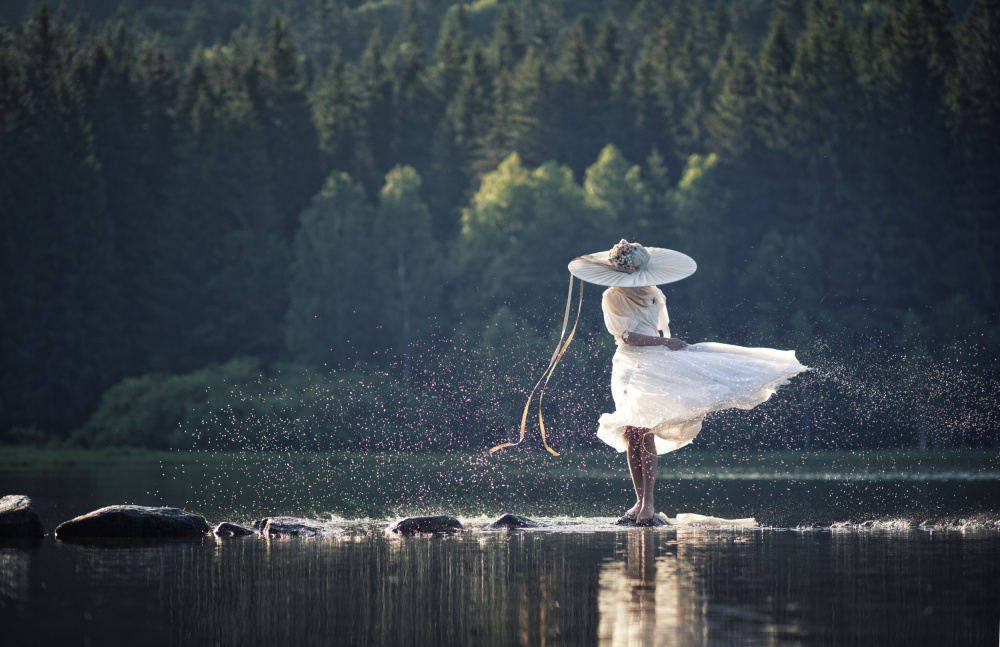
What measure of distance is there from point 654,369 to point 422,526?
280 centimetres

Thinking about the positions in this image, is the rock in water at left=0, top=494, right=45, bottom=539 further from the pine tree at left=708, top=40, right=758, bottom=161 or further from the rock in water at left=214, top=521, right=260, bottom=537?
the pine tree at left=708, top=40, right=758, bottom=161

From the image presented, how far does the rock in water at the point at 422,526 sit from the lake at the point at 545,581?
0.24 metres

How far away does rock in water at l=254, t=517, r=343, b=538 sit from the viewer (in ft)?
39.9

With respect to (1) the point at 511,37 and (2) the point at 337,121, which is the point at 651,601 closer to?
(2) the point at 337,121

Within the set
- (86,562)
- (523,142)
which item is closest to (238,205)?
(523,142)

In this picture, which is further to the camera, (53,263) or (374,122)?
(374,122)

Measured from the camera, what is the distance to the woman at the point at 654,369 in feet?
40.1

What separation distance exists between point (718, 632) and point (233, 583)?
370cm

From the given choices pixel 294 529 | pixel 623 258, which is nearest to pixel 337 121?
pixel 623 258

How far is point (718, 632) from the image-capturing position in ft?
21.4

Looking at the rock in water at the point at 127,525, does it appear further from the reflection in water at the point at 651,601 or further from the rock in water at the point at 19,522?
the reflection in water at the point at 651,601

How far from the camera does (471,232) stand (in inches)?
2276

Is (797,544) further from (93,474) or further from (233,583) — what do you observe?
(93,474)

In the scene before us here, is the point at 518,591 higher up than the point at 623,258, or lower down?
lower down
